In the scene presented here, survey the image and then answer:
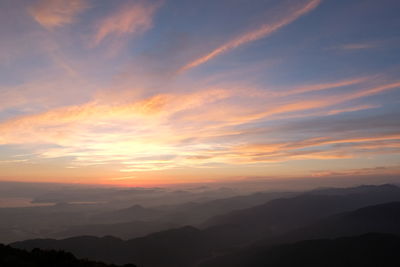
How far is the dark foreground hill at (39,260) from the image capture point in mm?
32156

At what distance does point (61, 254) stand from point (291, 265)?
203 metres

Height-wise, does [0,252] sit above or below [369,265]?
above

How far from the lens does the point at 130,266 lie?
126 ft

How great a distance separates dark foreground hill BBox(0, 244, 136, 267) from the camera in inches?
1266

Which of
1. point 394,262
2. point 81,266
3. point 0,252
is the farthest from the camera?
point 394,262

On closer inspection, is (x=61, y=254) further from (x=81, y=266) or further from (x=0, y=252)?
(x=0, y=252)

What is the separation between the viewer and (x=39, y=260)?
34.6m

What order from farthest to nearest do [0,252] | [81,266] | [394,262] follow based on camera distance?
[394,262]
[0,252]
[81,266]

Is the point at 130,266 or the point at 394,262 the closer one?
the point at 130,266

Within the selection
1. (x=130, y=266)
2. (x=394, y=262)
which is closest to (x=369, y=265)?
(x=394, y=262)

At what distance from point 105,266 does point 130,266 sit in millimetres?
5483

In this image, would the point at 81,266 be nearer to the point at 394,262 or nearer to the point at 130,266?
the point at 130,266

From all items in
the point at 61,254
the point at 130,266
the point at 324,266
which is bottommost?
the point at 324,266

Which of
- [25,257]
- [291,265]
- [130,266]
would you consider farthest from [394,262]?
[25,257]
